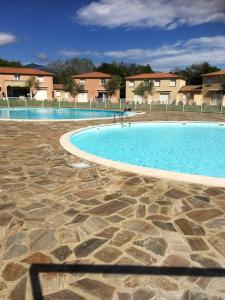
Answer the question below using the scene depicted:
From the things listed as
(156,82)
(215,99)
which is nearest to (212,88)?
(215,99)

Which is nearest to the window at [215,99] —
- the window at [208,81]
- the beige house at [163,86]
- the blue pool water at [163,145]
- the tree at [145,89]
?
the window at [208,81]

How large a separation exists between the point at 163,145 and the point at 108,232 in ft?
30.6

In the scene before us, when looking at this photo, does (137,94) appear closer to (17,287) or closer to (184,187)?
(184,187)

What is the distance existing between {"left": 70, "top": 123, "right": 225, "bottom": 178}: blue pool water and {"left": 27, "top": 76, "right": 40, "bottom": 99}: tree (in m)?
32.8

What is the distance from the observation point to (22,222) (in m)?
3.90

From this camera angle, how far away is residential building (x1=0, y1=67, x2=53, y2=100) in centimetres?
4478

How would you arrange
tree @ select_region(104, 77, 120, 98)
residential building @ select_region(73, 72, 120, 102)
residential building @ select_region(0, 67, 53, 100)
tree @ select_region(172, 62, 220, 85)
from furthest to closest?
tree @ select_region(172, 62, 220, 85), residential building @ select_region(73, 72, 120, 102), tree @ select_region(104, 77, 120, 98), residential building @ select_region(0, 67, 53, 100)

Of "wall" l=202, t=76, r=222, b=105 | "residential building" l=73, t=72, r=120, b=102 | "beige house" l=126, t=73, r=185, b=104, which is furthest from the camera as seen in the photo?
"residential building" l=73, t=72, r=120, b=102

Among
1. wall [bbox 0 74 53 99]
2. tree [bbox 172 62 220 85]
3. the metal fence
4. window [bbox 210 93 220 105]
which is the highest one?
tree [bbox 172 62 220 85]

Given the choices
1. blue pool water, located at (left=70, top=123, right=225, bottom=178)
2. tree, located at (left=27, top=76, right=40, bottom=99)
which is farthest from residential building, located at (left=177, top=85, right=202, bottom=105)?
blue pool water, located at (left=70, top=123, right=225, bottom=178)

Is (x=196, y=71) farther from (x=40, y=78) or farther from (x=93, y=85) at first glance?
(x=40, y=78)

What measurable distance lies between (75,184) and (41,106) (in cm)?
2887

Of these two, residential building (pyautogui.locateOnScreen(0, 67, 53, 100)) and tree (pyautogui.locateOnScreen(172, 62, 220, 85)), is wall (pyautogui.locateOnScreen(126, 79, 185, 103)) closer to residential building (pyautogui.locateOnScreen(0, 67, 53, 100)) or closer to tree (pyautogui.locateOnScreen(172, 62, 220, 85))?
tree (pyautogui.locateOnScreen(172, 62, 220, 85))

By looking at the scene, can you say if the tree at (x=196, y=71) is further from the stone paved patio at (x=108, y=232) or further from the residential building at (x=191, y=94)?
the stone paved patio at (x=108, y=232)
